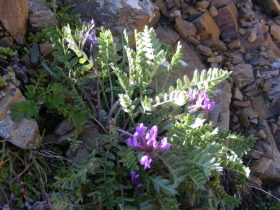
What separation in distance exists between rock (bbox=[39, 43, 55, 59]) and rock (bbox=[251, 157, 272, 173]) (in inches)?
81.2

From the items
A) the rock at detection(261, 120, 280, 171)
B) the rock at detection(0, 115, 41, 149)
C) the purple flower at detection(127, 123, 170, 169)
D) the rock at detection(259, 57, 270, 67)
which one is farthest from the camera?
the rock at detection(259, 57, 270, 67)

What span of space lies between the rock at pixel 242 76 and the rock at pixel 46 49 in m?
1.98

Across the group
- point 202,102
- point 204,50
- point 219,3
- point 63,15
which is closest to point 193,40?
point 204,50

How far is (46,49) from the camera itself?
2.95m

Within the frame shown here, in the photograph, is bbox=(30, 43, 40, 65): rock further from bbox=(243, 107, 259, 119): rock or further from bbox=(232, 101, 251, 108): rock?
bbox=(243, 107, 259, 119): rock

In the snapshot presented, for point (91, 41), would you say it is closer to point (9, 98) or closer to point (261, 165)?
point (9, 98)

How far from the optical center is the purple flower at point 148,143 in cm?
223

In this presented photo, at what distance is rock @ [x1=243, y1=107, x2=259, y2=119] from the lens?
392cm

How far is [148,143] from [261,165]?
1.73m

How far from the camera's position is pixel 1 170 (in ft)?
7.82

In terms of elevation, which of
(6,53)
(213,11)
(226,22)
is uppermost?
(6,53)

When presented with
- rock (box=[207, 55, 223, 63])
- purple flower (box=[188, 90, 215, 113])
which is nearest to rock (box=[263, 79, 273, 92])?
rock (box=[207, 55, 223, 63])

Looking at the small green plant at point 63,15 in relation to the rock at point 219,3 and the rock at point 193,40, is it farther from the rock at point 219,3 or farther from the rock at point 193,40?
the rock at point 219,3

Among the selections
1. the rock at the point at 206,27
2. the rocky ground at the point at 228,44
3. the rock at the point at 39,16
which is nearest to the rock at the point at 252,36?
the rocky ground at the point at 228,44
